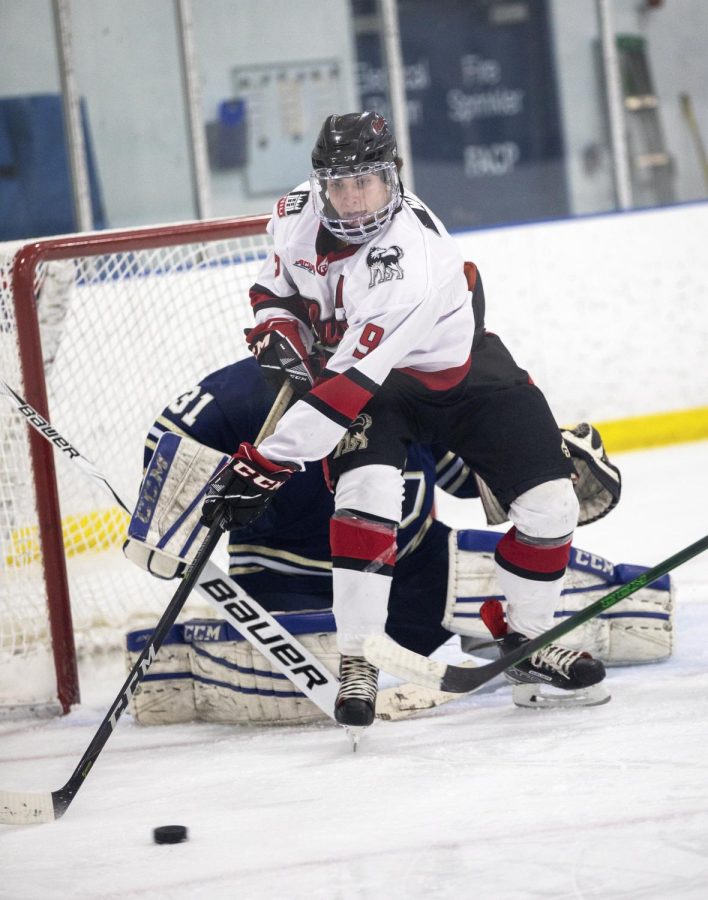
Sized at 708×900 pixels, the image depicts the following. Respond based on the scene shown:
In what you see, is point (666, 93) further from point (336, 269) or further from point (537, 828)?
point (537, 828)

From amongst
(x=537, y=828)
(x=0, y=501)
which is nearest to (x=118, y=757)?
(x=0, y=501)

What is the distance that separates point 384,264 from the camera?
216cm

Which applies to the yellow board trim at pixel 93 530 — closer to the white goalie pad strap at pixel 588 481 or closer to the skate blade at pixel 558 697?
the white goalie pad strap at pixel 588 481

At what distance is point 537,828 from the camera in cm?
182

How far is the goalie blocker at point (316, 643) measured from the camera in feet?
7.90

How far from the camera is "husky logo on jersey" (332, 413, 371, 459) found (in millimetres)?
2219

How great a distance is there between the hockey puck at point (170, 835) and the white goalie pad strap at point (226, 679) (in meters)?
0.51

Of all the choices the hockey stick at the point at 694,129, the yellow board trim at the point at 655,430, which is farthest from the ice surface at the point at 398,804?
the hockey stick at the point at 694,129

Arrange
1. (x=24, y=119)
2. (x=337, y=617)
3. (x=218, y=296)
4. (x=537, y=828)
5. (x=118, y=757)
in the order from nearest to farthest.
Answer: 1. (x=537, y=828)
2. (x=337, y=617)
3. (x=118, y=757)
4. (x=218, y=296)
5. (x=24, y=119)

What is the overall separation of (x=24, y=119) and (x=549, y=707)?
339 cm

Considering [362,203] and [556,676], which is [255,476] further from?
[556,676]

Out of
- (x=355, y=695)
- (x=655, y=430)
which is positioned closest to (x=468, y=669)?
(x=355, y=695)

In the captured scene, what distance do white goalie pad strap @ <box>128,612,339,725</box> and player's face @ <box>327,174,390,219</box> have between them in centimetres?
72

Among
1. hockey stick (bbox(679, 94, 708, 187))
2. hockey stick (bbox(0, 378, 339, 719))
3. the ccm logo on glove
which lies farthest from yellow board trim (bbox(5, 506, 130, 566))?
hockey stick (bbox(679, 94, 708, 187))
